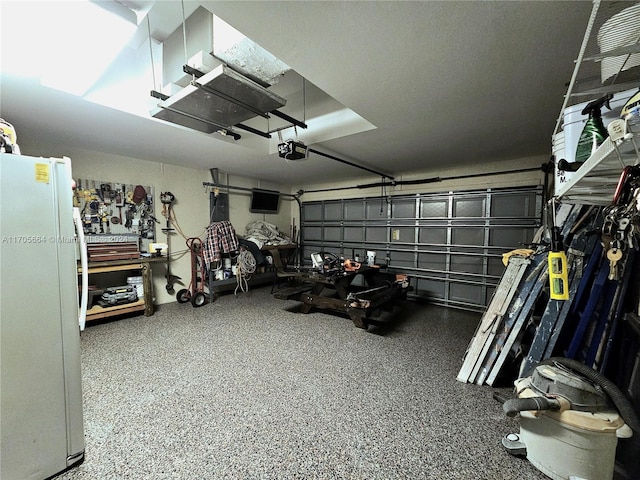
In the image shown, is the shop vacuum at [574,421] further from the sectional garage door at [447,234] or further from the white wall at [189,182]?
the white wall at [189,182]

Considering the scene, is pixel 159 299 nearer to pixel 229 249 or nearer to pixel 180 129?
pixel 229 249

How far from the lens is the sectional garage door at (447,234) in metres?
4.02

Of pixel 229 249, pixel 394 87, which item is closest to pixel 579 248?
pixel 394 87

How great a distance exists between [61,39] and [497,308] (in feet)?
12.8

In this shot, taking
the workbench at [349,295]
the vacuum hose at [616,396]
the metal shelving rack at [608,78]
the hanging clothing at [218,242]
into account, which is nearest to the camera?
the metal shelving rack at [608,78]

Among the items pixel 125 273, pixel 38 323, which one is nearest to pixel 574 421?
pixel 38 323

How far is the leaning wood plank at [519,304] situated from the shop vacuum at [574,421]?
2.26 feet

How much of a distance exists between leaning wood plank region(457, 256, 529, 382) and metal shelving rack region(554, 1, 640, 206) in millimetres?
942

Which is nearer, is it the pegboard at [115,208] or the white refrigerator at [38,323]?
the white refrigerator at [38,323]

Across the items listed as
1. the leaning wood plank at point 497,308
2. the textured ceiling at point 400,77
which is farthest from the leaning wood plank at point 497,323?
the textured ceiling at point 400,77

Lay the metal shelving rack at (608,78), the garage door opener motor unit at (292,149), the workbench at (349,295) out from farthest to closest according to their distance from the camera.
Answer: the workbench at (349,295), the garage door opener motor unit at (292,149), the metal shelving rack at (608,78)

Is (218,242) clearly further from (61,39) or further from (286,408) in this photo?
(286,408)

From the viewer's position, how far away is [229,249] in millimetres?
4754

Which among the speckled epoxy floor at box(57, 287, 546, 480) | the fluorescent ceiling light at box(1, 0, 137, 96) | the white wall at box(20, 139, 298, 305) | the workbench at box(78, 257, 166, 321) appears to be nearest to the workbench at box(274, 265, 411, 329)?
the speckled epoxy floor at box(57, 287, 546, 480)
